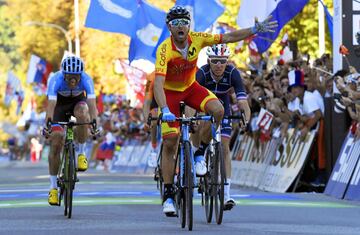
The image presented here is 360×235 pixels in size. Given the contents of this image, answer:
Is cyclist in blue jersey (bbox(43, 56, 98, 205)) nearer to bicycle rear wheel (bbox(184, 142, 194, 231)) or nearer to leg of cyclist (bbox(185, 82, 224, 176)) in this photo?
leg of cyclist (bbox(185, 82, 224, 176))

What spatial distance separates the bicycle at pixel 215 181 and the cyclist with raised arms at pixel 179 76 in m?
0.14

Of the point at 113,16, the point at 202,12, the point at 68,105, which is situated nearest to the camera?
the point at 68,105

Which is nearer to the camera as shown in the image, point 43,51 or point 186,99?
point 186,99

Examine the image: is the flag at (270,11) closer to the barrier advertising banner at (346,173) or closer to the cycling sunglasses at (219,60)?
the barrier advertising banner at (346,173)

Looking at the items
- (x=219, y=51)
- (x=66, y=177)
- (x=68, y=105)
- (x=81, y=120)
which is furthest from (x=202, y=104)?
(x=68, y=105)

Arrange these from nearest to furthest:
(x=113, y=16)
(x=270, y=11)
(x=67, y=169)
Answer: (x=67, y=169), (x=270, y=11), (x=113, y=16)

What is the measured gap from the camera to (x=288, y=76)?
22375 mm

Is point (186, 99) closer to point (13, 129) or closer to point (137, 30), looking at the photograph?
point (137, 30)

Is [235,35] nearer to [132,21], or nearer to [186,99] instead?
[186,99]

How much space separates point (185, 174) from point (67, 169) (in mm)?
2818

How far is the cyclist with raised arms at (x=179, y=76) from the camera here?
1323 centimetres

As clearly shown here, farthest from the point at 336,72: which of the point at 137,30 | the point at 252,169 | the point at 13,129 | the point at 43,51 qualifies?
the point at 13,129

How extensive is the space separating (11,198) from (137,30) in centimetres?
887

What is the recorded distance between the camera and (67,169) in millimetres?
15266
